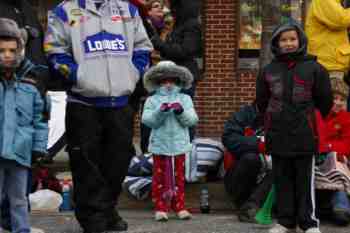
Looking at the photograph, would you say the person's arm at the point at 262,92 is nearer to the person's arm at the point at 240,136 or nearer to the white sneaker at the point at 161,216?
the person's arm at the point at 240,136

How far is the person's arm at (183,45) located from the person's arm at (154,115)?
0.64 meters

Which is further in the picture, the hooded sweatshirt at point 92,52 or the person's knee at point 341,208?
the person's knee at point 341,208

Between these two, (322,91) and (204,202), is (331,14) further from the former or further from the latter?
(204,202)

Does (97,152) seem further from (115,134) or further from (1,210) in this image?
(1,210)

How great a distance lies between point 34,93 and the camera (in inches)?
250

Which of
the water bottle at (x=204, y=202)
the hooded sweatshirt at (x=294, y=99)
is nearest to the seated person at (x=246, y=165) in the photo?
the water bottle at (x=204, y=202)

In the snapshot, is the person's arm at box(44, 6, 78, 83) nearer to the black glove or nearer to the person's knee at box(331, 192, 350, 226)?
the black glove

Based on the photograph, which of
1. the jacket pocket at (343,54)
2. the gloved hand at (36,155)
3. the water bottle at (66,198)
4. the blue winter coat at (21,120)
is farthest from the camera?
the jacket pocket at (343,54)

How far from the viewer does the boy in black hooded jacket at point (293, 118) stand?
22.9 feet

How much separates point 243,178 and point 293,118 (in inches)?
44.4

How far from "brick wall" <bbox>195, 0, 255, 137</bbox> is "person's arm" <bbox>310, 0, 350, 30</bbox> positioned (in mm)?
4530

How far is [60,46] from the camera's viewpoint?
6.95 metres

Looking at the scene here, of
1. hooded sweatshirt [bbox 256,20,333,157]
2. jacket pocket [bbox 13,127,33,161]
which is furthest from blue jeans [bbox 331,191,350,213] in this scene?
jacket pocket [bbox 13,127,33,161]

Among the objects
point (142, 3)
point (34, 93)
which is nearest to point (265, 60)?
point (142, 3)
